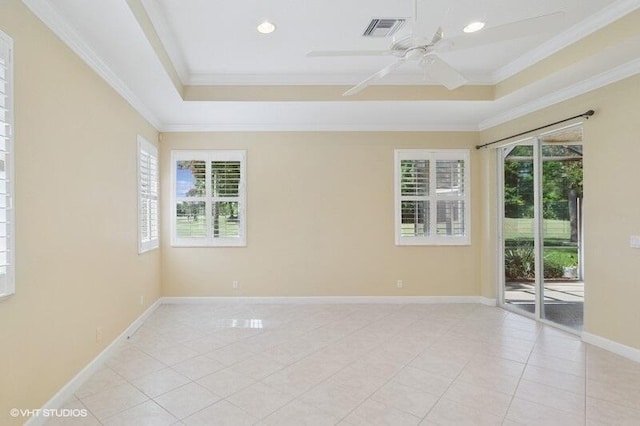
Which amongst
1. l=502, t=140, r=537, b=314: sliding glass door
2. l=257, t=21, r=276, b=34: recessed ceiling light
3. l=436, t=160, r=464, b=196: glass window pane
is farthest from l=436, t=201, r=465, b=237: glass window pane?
l=257, t=21, r=276, b=34: recessed ceiling light

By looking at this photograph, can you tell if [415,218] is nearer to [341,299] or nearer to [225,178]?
[341,299]

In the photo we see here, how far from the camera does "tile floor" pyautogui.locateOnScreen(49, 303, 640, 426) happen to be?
2.22 m

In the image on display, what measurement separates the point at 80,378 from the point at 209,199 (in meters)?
2.83

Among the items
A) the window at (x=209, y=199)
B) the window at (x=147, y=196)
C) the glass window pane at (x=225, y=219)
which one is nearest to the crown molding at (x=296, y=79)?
the window at (x=147, y=196)

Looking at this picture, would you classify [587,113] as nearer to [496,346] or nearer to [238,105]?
[496,346]

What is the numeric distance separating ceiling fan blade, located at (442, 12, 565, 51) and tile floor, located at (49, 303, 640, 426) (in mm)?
2483

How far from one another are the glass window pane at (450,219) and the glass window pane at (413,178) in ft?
1.21

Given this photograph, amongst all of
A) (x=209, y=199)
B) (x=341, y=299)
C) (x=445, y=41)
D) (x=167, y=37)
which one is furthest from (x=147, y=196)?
(x=445, y=41)

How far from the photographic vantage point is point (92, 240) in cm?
283

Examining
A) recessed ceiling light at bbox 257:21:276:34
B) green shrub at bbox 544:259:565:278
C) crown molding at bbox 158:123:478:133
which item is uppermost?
recessed ceiling light at bbox 257:21:276:34

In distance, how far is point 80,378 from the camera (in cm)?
258

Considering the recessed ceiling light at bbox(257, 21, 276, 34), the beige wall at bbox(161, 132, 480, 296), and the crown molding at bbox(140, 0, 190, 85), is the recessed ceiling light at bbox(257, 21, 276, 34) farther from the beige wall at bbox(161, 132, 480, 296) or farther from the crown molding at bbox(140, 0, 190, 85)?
the beige wall at bbox(161, 132, 480, 296)

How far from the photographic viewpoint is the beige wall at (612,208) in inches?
120

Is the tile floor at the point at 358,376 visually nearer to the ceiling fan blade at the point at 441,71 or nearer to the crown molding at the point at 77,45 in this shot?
the ceiling fan blade at the point at 441,71
